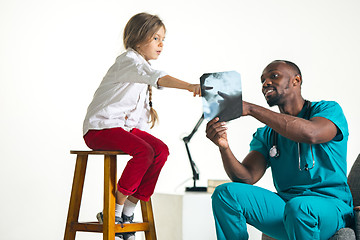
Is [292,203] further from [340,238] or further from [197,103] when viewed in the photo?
[197,103]

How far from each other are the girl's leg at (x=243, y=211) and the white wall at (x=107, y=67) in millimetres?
1395

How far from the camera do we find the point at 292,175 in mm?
1762

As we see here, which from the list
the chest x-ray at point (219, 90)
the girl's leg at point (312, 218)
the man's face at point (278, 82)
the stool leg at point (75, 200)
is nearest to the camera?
the girl's leg at point (312, 218)

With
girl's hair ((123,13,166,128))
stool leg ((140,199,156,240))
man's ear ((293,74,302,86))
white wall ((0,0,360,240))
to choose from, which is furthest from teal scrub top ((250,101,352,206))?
white wall ((0,0,360,240))

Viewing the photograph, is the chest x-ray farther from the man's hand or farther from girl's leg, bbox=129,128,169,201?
girl's leg, bbox=129,128,169,201

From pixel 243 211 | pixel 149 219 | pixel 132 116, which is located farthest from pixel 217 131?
pixel 149 219

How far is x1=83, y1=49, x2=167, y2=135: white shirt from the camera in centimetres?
187

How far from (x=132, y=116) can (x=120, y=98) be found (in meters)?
0.10

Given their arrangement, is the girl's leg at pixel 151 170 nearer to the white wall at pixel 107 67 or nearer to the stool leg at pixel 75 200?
the stool leg at pixel 75 200

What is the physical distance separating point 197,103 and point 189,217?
1.18 m

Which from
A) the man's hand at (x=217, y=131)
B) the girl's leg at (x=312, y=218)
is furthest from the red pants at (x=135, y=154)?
the girl's leg at (x=312, y=218)

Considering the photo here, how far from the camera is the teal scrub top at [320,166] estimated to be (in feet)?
5.55

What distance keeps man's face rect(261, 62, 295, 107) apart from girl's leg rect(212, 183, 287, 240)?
37cm

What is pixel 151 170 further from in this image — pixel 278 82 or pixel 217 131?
pixel 278 82
